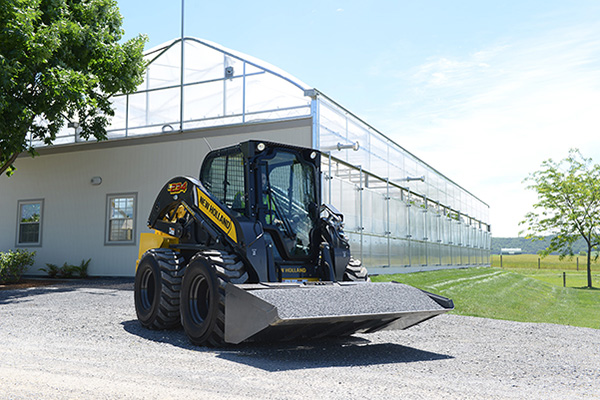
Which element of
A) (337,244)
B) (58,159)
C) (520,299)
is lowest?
(520,299)

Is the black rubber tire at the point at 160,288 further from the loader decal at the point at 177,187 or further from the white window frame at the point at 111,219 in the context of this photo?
the white window frame at the point at 111,219

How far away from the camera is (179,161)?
58.7 feet

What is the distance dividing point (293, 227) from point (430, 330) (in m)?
3.05

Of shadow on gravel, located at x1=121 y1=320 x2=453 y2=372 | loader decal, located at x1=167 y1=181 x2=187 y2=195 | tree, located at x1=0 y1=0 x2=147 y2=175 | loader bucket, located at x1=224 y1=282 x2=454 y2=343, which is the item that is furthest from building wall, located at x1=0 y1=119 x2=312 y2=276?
loader bucket, located at x1=224 y1=282 x2=454 y2=343

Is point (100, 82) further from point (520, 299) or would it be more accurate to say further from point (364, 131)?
point (520, 299)

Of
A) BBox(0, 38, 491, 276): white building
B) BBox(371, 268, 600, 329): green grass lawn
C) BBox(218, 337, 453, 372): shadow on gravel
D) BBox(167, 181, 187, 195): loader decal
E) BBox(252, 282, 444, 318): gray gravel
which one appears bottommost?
BBox(371, 268, 600, 329): green grass lawn

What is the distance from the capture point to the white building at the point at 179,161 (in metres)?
16.4

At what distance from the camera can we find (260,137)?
16.2m

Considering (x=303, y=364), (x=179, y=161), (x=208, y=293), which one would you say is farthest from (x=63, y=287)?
(x=303, y=364)

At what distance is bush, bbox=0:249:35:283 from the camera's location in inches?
712

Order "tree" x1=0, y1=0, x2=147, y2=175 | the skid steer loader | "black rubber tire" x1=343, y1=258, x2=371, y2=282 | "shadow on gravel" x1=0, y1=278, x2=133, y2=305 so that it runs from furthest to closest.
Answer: "shadow on gravel" x1=0, y1=278, x2=133, y2=305 → "tree" x1=0, y1=0, x2=147, y2=175 → "black rubber tire" x1=343, y1=258, x2=371, y2=282 → the skid steer loader

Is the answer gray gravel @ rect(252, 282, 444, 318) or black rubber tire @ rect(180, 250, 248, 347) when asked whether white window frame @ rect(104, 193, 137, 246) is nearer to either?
black rubber tire @ rect(180, 250, 248, 347)

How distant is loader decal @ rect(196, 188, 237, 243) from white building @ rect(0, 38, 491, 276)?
298 inches

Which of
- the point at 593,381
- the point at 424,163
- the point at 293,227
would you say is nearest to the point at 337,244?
the point at 293,227
